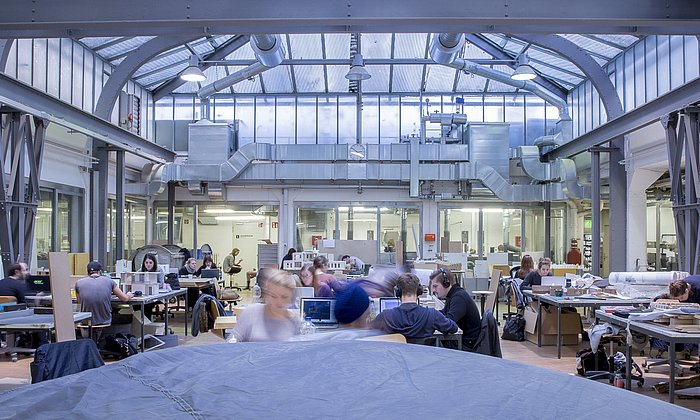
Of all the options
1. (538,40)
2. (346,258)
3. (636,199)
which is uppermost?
(538,40)

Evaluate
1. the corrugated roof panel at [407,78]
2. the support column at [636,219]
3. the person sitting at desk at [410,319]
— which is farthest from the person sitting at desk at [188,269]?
the support column at [636,219]

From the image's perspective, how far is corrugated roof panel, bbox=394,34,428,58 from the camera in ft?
50.0

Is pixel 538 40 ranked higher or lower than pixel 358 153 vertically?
higher

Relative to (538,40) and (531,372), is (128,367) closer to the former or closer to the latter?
(531,372)

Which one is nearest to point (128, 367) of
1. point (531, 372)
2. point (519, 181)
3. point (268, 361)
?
point (268, 361)

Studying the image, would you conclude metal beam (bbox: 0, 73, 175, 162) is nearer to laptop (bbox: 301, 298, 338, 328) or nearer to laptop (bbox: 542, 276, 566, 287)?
laptop (bbox: 301, 298, 338, 328)

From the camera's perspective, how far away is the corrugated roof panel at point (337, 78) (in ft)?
54.9

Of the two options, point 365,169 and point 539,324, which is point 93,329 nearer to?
point 539,324

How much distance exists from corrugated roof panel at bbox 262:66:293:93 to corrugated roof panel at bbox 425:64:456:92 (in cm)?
384

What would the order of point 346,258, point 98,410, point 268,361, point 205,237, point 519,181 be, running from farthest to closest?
1. point 205,237
2. point 519,181
3. point 346,258
4. point 268,361
5. point 98,410

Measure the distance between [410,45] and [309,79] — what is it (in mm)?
3121

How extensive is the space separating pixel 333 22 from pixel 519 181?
12.3 meters

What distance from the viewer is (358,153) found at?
1545cm

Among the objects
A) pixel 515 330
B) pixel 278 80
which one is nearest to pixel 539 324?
pixel 515 330
